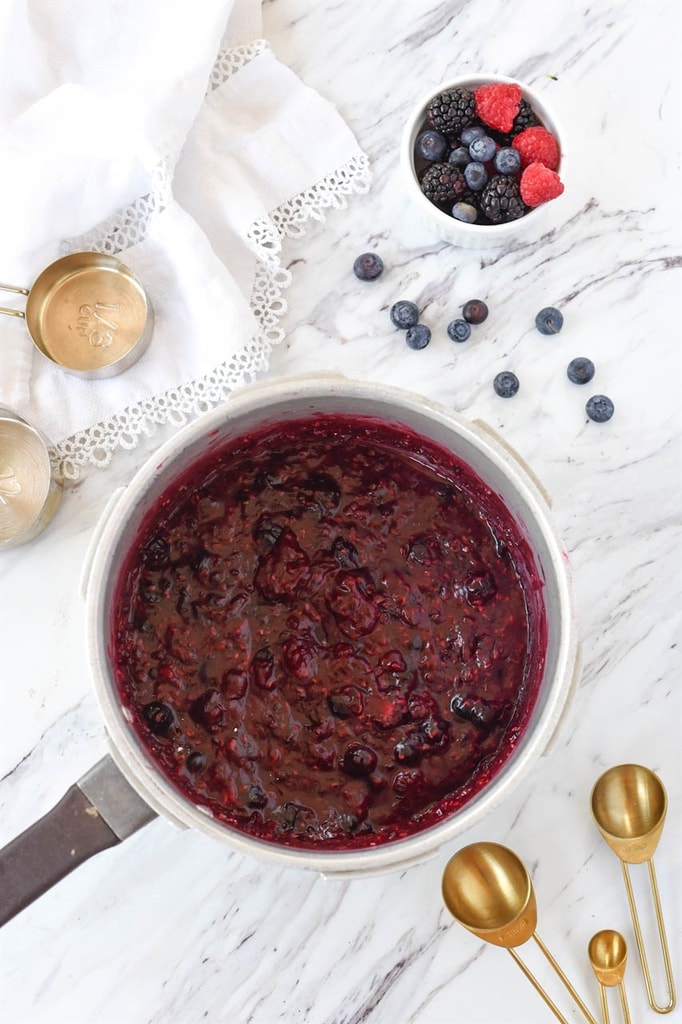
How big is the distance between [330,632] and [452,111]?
2.94 feet

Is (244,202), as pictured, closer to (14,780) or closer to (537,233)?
(537,233)

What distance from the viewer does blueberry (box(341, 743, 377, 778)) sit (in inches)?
51.9

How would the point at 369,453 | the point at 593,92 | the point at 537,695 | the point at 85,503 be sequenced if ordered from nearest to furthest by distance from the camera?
the point at 537,695
the point at 369,453
the point at 85,503
the point at 593,92

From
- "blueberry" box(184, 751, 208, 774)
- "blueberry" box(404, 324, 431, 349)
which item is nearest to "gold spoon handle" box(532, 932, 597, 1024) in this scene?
"blueberry" box(184, 751, 208, 774)

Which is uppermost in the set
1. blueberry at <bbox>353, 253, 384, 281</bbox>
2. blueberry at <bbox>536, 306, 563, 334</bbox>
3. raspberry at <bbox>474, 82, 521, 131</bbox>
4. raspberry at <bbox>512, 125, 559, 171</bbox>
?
raspberry at <bbox>474, 82, 521, 131</bbox>

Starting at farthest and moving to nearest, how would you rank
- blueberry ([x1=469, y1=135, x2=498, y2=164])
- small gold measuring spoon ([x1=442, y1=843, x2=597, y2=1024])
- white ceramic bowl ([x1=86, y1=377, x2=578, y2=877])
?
1. blueberry ([x1=469, y1=135, x2=498, y2=164])
2. small gold measuring spoon ([x1=442, y1=843, x2=597, y2=1024])
3. white ceramic bowl ([x1=86, y1=377, x2=578, y2=877])

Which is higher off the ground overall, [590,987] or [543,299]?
[543,299]

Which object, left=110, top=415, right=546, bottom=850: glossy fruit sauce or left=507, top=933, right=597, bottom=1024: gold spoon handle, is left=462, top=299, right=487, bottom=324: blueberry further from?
left=507, top=933, right=597, bottom=1024: gold spoon handle

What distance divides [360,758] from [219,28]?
3.92 feet

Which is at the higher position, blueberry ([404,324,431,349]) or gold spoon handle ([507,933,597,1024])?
blueberry ([404,324,431,349])

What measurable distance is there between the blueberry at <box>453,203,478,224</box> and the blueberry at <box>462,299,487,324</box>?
132 millimetres

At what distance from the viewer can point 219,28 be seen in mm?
1616

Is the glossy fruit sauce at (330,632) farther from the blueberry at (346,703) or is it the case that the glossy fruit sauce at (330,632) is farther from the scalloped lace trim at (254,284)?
the scalloped lace trim at (254,284)

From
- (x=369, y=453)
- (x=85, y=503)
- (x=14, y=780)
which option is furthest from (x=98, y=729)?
(x=369, y=453)
